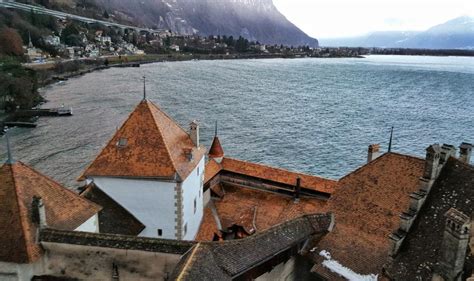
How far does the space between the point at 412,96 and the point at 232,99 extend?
2029 inches

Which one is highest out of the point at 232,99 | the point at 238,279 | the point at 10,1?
the point at 10,1

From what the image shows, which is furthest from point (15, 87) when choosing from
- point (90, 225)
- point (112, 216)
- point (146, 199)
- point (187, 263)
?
point (187, 263)

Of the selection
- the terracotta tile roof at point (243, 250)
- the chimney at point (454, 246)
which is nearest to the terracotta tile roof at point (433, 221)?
the chimney at point (454, 246)

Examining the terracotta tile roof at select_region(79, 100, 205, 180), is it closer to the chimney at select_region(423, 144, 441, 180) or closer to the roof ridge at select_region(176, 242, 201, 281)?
the roof ridge at select_region(176, 242, 201, 281)

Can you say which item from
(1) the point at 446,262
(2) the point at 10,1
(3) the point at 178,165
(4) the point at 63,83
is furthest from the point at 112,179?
(2) the point at 10,1

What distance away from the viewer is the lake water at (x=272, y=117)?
6116 cm

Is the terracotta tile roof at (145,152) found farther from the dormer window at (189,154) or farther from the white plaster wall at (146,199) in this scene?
the white plaster wall at (146,199)

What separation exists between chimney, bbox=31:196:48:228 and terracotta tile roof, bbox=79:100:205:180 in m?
7.00

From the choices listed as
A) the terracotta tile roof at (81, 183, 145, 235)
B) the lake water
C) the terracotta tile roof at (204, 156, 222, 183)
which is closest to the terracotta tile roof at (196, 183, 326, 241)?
the terracotta tile roof at (204, 156, 222, 183)

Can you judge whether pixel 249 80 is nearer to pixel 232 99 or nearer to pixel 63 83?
pixel 232 99

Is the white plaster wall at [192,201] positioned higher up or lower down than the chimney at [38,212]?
lower down

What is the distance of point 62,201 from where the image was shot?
19.1m

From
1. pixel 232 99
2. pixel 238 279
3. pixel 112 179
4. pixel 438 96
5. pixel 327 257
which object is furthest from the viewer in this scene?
pixel 438 96

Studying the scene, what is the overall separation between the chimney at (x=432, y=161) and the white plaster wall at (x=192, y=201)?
12.9 meters
